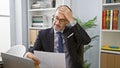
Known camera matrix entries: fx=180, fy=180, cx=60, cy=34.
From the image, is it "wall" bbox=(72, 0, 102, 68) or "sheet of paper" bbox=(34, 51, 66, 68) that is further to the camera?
"wall" bbox=(72, 0, 102, 68)

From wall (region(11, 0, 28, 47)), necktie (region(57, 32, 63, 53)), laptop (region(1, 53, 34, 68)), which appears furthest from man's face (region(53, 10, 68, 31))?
wall (region(11, 0, 28, 47))

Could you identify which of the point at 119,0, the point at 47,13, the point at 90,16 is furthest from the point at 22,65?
the point at 47,13

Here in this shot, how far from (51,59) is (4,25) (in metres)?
3.15

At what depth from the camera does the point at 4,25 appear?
13.2ft

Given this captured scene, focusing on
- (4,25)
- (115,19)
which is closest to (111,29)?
(115,19)

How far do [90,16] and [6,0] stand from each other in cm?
194

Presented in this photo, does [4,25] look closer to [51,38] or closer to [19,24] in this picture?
[19,24]

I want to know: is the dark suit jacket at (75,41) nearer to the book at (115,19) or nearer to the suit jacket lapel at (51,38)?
the suit jacket lapel at (51,38)

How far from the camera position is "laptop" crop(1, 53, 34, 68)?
919 mm

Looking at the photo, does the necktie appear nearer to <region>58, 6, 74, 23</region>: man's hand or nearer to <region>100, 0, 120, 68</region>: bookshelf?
<region>58, 6, 74, 23</region>: man's hand

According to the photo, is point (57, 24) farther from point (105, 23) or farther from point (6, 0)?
point (6, 0)

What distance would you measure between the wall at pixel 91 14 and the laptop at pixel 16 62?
2313 mm

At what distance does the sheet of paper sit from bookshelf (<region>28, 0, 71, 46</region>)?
2463 mm

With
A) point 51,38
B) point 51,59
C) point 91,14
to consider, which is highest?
point 91,14
